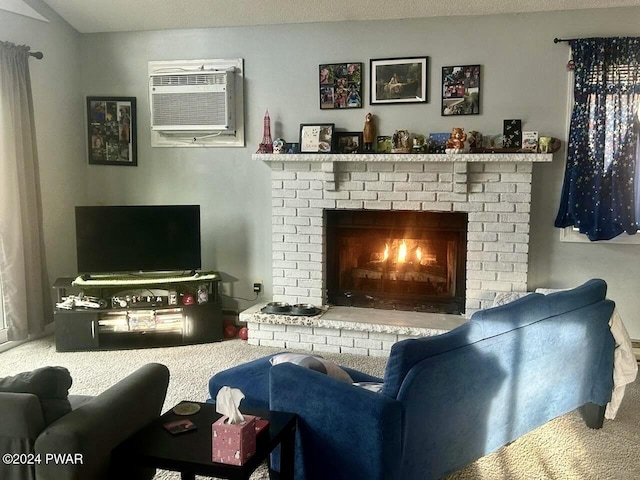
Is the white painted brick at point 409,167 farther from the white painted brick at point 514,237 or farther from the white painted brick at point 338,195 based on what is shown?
the white painted brick at point 514,237

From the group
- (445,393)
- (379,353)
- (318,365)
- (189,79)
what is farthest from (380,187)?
(445,393)

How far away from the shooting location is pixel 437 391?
2277 mm

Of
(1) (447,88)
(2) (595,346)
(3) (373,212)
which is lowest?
(2) (595,346)

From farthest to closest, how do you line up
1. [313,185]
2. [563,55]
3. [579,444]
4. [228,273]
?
[228,273], [313,185], [563,55], [579,444]

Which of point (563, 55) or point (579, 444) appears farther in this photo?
point (563, 55)

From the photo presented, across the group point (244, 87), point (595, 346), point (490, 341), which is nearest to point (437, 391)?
point (490, 341)

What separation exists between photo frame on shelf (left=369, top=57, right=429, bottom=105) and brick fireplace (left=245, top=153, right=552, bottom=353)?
Result: 0.50m

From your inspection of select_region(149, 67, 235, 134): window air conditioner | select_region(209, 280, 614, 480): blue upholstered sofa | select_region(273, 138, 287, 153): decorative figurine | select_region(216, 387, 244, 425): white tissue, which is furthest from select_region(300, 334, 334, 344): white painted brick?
select_region(216, 387, 244, 425): white tissue

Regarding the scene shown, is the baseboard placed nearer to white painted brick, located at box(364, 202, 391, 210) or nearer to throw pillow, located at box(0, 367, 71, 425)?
white painted brick, located at box(364, 202, 391, 210)

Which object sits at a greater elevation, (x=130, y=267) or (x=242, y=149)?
(x=242, y=149)

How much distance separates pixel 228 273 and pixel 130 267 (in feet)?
2.67

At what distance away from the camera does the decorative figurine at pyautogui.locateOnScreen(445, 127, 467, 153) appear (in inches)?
171

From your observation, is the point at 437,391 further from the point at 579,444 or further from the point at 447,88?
the point at 447,88

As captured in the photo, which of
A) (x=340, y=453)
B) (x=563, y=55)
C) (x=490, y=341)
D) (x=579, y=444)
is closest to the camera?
(x=340, y=453)
